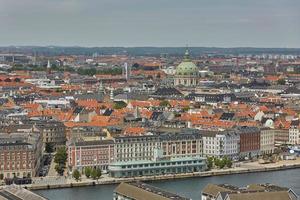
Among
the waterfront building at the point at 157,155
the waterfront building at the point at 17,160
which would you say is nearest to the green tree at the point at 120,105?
the waterfront building at the point at 157,155

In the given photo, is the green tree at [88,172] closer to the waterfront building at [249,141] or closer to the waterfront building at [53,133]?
the waterfront building at [53,133]

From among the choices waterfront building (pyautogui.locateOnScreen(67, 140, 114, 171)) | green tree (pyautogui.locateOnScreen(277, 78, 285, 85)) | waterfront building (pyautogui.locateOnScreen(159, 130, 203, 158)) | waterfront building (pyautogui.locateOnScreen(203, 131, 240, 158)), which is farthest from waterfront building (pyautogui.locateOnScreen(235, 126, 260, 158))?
green tree (pyautogui.locateOnScreen(277, 78, 285, 85))

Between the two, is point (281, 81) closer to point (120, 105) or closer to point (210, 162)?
point (120, 105)

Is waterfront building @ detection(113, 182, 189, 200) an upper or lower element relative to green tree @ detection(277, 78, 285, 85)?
upper

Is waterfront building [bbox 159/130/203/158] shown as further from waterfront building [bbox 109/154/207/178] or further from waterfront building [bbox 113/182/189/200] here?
waterfront building [bbox 113/182/189/200]

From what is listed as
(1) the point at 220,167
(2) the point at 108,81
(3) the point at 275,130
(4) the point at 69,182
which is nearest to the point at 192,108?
(3) the point at 275,130
